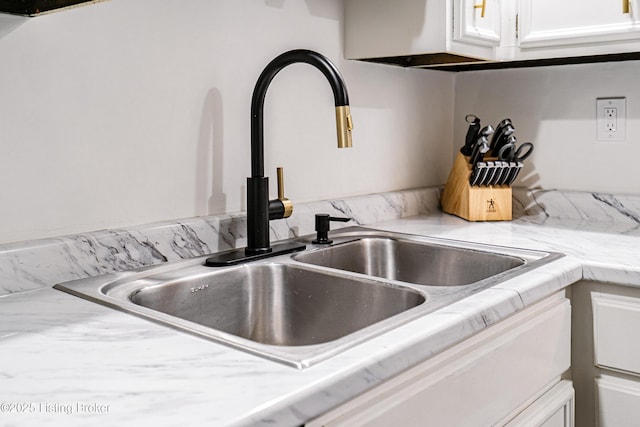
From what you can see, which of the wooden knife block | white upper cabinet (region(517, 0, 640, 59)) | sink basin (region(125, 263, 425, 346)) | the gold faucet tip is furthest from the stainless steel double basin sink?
white upper cabinet (region(517, 0, 640, 59))

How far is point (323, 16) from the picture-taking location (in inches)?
63.4

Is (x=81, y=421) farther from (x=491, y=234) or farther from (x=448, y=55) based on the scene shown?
(x=448, y=55)

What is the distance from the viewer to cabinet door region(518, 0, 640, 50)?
1.51 m

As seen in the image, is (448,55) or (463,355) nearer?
(463,355)

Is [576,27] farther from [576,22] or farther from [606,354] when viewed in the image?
[606,354]

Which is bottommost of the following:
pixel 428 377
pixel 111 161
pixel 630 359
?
pixel 630 359

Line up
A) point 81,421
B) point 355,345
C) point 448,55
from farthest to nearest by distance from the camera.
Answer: point 448,55
point 355,345
point 81,421

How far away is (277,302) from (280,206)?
223 millimetres

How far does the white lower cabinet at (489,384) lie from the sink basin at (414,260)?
0.60 feet

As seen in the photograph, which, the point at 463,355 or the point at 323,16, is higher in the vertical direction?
the point at 323,16

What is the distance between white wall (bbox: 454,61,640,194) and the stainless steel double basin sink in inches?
26.5

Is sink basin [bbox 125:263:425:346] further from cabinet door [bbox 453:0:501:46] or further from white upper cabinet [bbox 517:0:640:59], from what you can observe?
white upper cabinet [bbox 517:0:640:59]

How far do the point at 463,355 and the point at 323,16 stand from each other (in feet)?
3.35

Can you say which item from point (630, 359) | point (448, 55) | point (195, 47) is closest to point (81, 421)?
point (195, 47)
